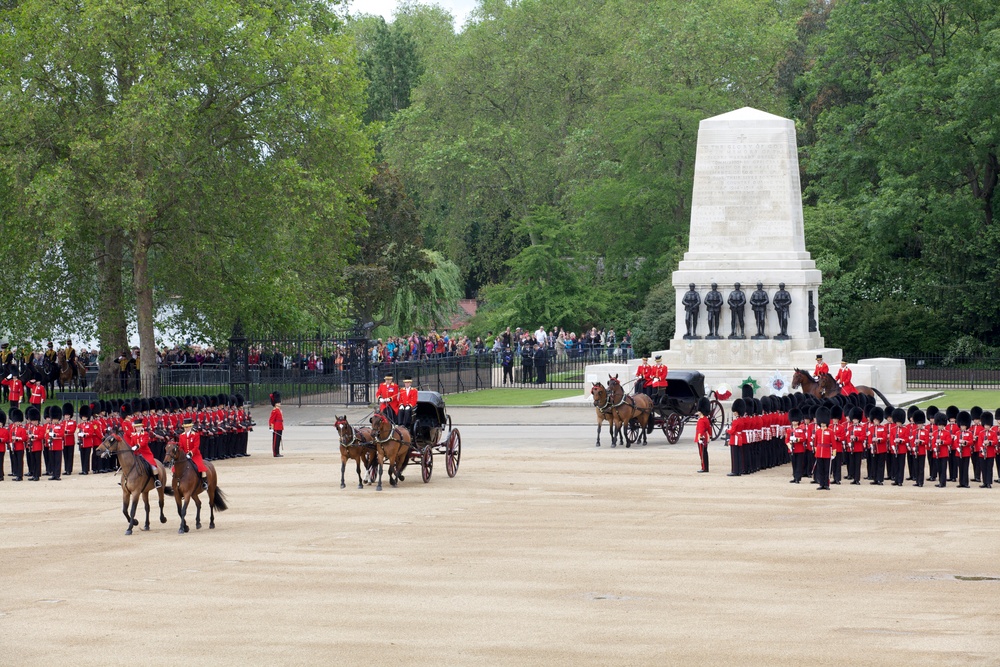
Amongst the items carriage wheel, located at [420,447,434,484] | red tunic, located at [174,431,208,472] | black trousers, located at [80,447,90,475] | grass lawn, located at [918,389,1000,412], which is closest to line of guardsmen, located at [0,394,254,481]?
black trousers, located at [80,447,90,475]

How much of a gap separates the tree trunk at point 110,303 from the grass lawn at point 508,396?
398 inches

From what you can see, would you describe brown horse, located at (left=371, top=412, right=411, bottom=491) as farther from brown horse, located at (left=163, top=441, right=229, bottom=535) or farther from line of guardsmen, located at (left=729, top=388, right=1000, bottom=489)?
line of guardsmen, located at (left=729, top=388, right=1000, bottom=489)

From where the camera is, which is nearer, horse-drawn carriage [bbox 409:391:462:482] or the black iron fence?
horse-drawn carriage [bbox 409:391:462:482]

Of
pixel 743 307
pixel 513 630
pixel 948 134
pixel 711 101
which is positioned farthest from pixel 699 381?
pixel 711 101

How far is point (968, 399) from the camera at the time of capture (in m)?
41.9

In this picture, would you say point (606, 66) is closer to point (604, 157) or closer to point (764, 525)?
point (604, 157)

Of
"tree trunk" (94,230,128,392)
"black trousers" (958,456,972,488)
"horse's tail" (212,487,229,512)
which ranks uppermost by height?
"tree trunk" (94,230,128,392)

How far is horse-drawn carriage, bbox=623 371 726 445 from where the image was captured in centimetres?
3119

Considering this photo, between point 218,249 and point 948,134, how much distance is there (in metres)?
26.1

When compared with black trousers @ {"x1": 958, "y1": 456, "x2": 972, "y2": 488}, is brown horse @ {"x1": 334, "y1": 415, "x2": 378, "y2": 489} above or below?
above

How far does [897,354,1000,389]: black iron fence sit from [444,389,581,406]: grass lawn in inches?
446

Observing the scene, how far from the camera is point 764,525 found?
63.4 feet

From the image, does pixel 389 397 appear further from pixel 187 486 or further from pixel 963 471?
pixel 963 471

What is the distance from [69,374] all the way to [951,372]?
28.5m
